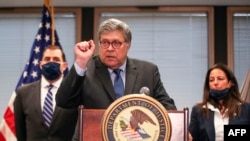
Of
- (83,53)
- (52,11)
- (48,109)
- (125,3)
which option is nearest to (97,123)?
(83,53)

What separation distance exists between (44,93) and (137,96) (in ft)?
6.09

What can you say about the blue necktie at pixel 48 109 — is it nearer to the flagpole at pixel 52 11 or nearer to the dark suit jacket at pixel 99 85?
the dark suit jacket at pixel 99 85

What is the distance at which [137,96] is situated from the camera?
135cm

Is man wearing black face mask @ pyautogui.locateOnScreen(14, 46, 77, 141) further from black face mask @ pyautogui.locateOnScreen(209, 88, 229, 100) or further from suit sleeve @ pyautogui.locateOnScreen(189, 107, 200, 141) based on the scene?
black face mask @ pyautogui.locateOnScreen(209, 88, 229, 100)

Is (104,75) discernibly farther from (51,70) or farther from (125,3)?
(125,3)

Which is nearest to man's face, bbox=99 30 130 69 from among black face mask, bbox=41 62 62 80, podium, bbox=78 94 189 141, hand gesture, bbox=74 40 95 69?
hand gesture, bbox=74 40 95 69

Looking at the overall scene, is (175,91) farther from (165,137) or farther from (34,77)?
(165,137)

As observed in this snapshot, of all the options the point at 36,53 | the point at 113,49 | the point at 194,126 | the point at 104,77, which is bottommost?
the point at 194,126

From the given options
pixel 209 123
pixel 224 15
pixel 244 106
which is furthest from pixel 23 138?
pixel 224 15

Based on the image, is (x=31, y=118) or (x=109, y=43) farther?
(x=31, y=118)

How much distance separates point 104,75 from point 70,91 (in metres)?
0.19

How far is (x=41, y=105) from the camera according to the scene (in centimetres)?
299

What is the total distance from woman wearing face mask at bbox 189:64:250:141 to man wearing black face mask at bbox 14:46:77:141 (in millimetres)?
1070

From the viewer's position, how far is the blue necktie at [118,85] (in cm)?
169
